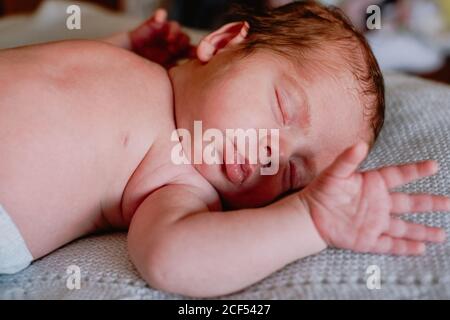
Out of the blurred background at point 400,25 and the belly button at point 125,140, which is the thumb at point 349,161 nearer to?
the belly button at point 125,140

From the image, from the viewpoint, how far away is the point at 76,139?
0.79 m

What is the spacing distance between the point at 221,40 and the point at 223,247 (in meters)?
0.46

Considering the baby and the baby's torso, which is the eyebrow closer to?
the baby

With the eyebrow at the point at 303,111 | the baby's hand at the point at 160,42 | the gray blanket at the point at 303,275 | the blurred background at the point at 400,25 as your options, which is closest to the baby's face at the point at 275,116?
the eyebrow at the point at 303,111

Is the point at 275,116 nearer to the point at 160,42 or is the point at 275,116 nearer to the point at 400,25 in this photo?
the point at 160,42

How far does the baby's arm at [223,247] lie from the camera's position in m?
0.65

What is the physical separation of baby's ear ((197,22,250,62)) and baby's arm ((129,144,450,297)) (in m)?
0.35

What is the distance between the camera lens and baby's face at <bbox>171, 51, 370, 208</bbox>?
2.70ft

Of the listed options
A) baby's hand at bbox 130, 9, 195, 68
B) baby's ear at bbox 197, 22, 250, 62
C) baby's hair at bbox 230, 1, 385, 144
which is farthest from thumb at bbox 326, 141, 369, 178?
baby's hand at bbox 130, 9, 195, 68

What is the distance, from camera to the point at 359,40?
3.00 feet

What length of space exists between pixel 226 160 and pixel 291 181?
0.40 feet

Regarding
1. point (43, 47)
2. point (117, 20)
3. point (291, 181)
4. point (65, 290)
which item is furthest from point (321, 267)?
point (117, 20)

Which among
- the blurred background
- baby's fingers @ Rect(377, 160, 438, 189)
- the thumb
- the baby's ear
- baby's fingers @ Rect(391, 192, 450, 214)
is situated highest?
the baby's ear

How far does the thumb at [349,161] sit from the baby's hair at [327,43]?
0.25m
